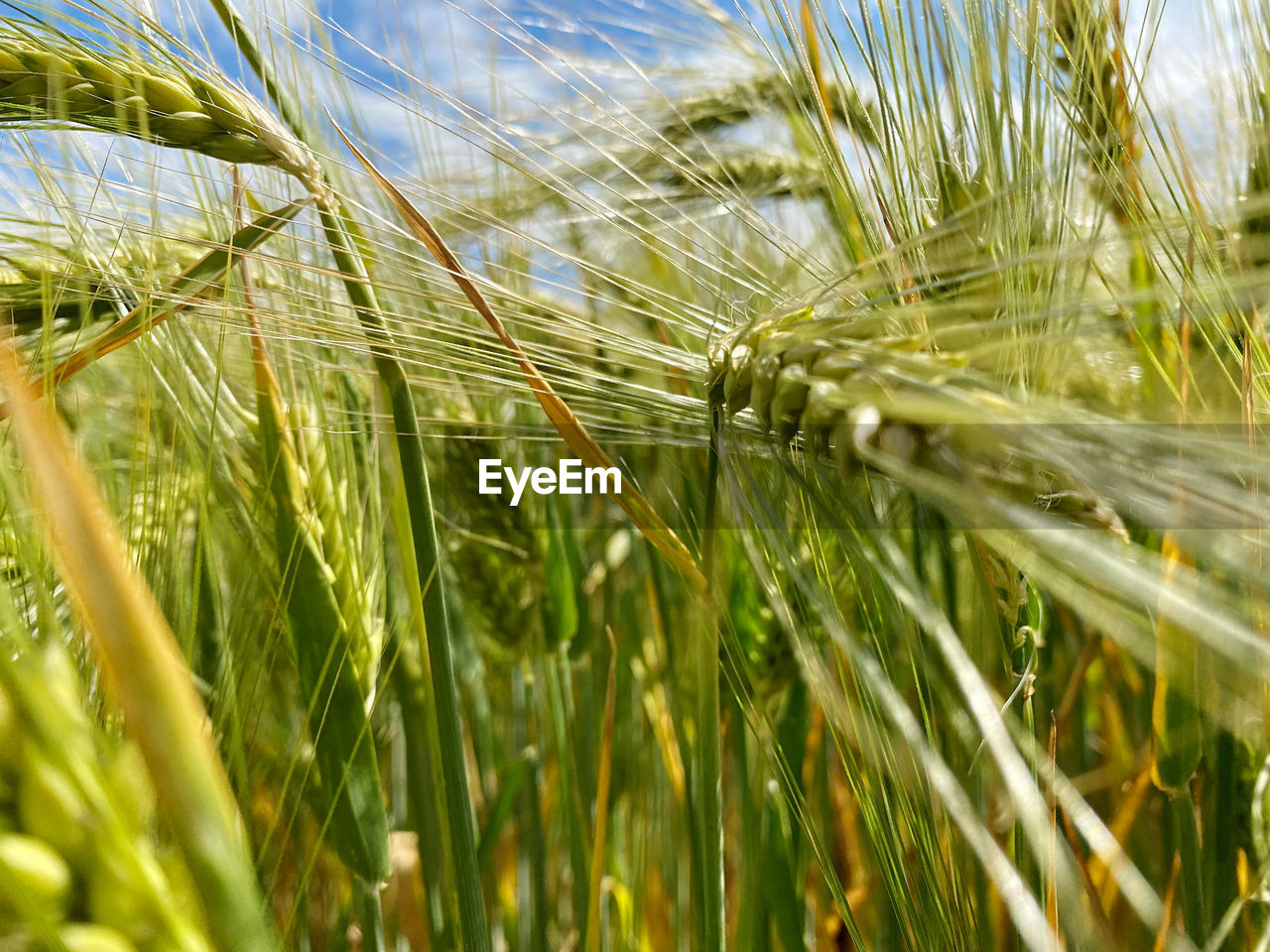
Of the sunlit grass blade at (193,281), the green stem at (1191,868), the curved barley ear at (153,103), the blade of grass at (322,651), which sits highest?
the curved barley ear at (153,103)

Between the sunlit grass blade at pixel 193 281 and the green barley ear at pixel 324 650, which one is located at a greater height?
the sunlit grass blade at pixel 193 281

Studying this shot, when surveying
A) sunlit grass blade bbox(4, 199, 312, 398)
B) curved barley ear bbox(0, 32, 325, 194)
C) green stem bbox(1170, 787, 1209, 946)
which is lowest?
green stem bbox(1170, 787, 1209, 946)

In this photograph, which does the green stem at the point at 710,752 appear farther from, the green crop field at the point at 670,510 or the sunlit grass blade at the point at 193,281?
the sunlit grass blade at the point at 193,281

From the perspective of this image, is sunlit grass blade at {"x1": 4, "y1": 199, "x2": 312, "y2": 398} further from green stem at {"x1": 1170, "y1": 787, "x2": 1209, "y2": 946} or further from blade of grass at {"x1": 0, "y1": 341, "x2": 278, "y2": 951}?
green stem at {"x1": 1170, "y1": 787, "x2": 1209, "y2": 946}

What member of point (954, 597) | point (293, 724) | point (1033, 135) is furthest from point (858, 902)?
point (1033, 135)

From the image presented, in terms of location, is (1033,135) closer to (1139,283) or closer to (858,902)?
(1139,283)
